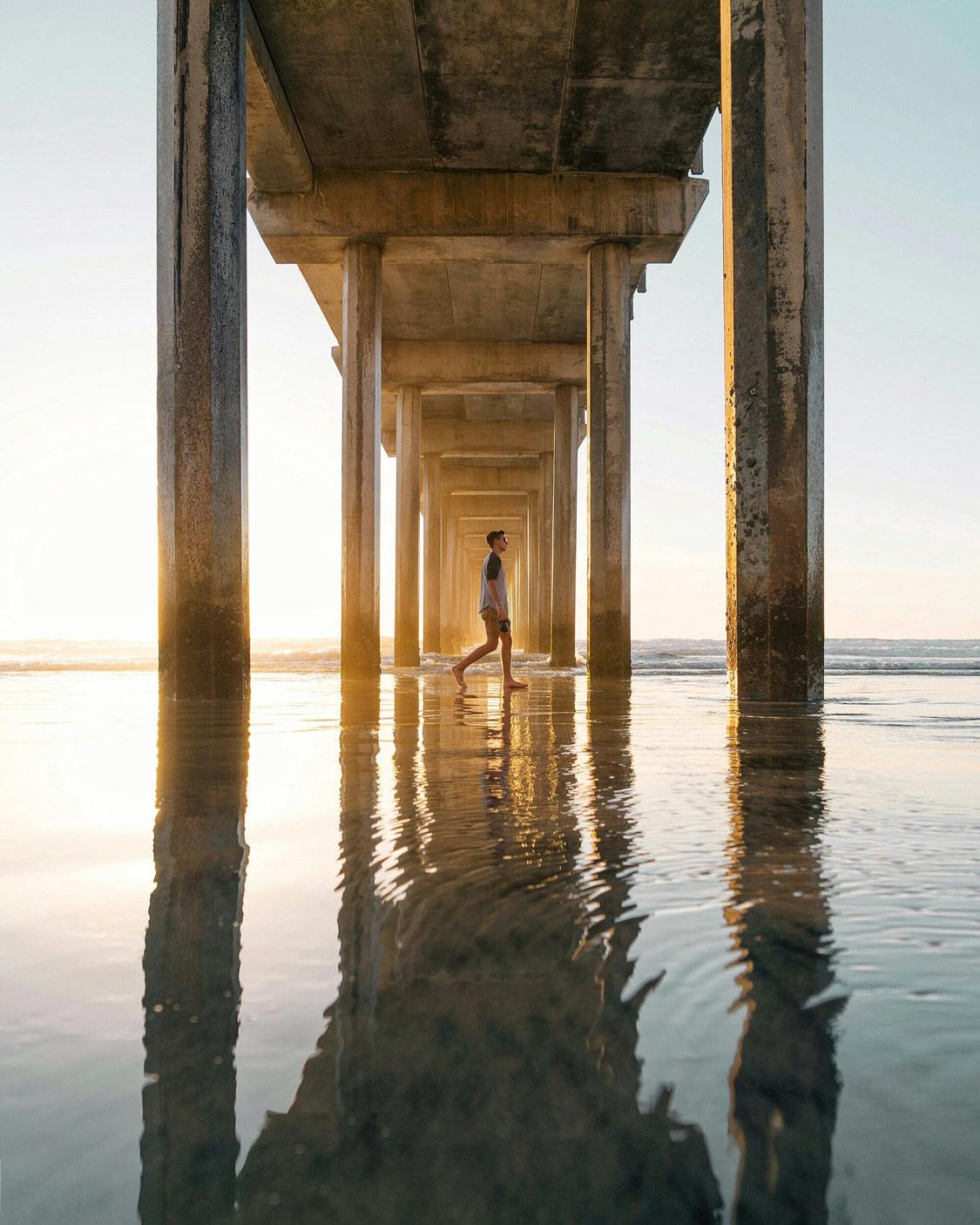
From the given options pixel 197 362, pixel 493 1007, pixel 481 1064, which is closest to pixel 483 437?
pixel 197 362

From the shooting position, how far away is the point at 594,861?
1.61 meters

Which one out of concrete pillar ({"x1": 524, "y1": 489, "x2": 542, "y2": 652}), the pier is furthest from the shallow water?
concrete pillar ({"x1": 524, "y1": 489, "x2": 542, "y2": 652})

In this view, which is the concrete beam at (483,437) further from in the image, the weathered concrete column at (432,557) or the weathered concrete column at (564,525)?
the weathered concrete column at (564,525)

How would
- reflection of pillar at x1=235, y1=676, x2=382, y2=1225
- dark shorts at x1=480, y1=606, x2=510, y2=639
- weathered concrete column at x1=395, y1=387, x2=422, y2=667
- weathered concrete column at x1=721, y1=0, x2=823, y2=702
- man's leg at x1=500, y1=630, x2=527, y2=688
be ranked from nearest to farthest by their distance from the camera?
reflection of pillar at x1=235, y1=676, x2=382, y2=1225, weathered concrete column at x1=721, y1=0, x2=823, y2=702, man's leg at x1=500, y1=630, x2=527, y2=688, dark shorts at x1=480, y1=606, x2=510, y2=639, weathered concrete column at x1=395, y1=387, x2=422, y2=667

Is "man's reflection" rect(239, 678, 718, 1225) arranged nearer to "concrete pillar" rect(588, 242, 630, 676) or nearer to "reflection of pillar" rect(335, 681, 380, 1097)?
"reflection of pillar" rect(335, 681, 380, 1097)

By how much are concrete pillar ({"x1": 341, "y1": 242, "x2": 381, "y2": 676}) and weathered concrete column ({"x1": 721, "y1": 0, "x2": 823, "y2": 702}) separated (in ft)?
28.4

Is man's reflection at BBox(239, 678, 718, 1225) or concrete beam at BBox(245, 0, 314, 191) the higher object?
concrete beam at BBox(245, 0, 314, 191)

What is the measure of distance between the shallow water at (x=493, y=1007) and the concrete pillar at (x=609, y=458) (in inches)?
468

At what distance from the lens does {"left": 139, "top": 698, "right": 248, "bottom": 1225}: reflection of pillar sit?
615mm

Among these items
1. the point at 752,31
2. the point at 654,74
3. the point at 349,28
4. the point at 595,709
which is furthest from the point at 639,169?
the point at 595,709

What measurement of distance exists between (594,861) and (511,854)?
0.49 feet

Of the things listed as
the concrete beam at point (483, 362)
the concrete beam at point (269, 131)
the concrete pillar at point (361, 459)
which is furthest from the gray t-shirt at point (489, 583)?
the concrete beam at point (483, 362)

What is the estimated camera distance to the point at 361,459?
48.6ft

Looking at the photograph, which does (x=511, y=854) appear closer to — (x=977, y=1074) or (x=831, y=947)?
(x=831, y=947)
